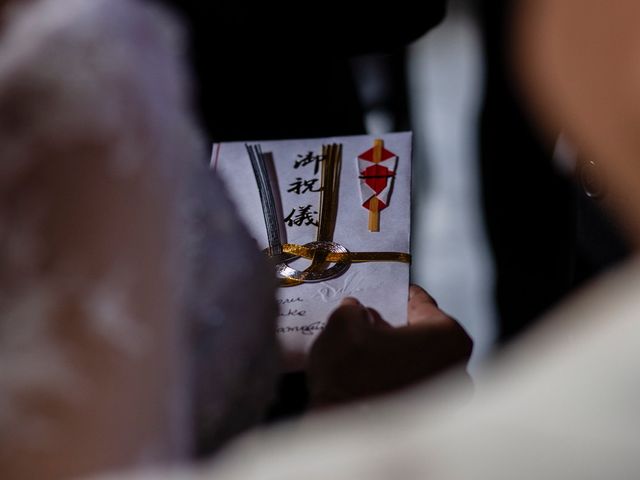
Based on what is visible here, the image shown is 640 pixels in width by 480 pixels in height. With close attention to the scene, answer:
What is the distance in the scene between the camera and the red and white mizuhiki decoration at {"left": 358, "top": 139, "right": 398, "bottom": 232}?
2.06 ft

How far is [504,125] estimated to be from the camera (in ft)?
2.67

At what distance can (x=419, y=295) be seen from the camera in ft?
1.88

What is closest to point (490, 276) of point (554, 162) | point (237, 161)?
point (554, 162)

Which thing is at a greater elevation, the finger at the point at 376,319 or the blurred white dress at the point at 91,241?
the blurred white dress at the point at 91,241

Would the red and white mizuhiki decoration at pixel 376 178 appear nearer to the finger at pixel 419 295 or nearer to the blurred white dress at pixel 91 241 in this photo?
the finger at pixel 419 295

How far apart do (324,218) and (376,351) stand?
15cm

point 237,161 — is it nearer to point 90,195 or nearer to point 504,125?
point 504,125

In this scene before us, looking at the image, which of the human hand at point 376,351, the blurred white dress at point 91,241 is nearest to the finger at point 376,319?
the human hand at point 376,351

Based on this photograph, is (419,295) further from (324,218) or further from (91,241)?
(91,241)

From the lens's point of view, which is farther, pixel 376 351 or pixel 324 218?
pixel 324 218

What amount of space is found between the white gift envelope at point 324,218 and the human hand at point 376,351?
0.01 metres

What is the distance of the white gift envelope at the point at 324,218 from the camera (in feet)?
1.85

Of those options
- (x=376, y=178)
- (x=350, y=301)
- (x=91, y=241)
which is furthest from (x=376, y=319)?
(x=91, y=241)

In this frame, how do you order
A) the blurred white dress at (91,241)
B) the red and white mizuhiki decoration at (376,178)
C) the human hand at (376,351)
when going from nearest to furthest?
the blurred white dress at (91,241) → the human hand at (376,351) → the red and white mizuhiki decoration at (376,178)
